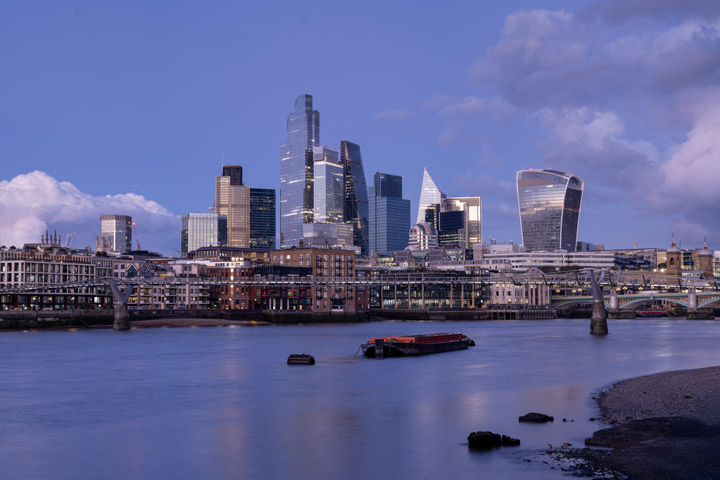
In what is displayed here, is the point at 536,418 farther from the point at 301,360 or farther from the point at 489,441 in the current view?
the point at 301,360

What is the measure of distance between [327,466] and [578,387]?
31.6m

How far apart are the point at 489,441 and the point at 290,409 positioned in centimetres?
1831

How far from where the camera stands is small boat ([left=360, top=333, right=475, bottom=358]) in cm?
9325

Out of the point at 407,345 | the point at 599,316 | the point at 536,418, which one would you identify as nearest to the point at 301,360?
the point at 407,345

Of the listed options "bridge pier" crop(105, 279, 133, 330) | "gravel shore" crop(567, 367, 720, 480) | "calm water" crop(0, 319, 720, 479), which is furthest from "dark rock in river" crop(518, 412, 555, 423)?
"bridge pier" crop(105, 279, 133, 330)

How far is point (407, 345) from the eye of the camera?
95.9m

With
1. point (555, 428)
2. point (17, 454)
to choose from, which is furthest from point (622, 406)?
point (17, 454)

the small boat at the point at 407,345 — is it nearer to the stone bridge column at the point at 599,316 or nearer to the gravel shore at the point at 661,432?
the stone bridge column at the point at 599,316

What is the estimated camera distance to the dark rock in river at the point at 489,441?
3859 centimetres

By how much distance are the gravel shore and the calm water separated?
200 cm

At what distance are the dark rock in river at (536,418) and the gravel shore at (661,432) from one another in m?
3.14

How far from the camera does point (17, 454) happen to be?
1581 inches

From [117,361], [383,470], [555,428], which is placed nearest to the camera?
[383,470]

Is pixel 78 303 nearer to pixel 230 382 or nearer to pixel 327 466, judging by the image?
pixel 230 382
